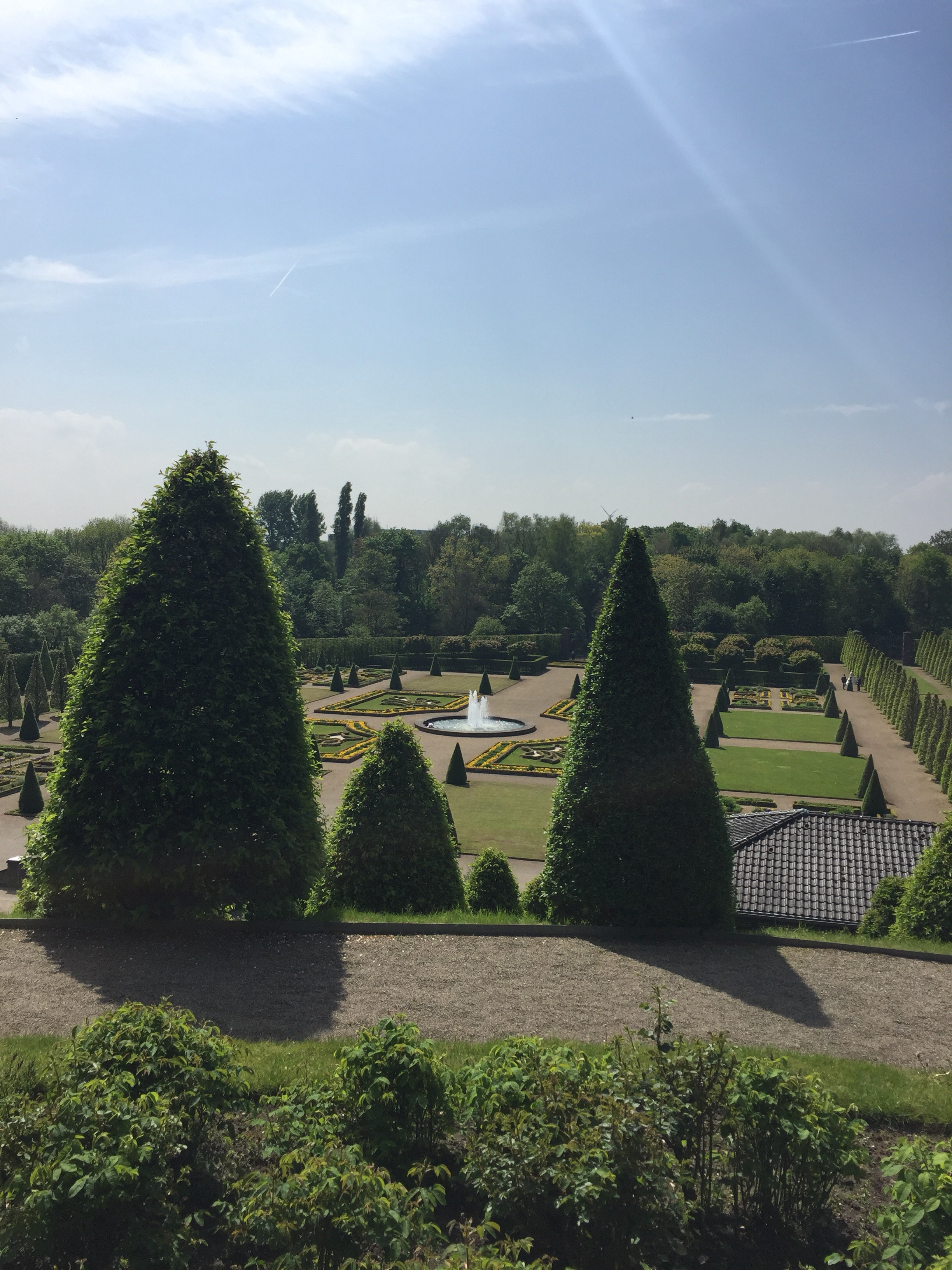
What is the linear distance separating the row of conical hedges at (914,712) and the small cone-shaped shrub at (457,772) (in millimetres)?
14592

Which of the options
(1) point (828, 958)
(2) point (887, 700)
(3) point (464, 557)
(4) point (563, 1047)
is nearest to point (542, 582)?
(3) point (464, 557)

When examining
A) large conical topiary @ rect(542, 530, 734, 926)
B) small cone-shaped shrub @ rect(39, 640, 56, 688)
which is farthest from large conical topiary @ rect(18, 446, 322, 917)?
small cone-shaped shrub @ rect(39, 640, 56, 688)

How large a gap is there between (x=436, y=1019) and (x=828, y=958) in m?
4.91

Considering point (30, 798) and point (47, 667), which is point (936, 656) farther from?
point (30, 798)

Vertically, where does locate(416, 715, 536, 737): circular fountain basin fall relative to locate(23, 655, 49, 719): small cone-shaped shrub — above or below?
below

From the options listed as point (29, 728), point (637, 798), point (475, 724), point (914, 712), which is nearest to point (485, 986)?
point (637, 798)

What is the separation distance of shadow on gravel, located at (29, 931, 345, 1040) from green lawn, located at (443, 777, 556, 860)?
1037cm

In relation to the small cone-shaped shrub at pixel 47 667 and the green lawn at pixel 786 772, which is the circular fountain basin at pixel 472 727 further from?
the small cone-shaped shrub at pixel 47 667

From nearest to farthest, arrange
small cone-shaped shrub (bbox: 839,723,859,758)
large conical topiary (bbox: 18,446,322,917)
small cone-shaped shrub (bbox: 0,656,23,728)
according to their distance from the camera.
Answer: large conical topiary (bbox: 18,446,322,917), small cone-shaped shrub (bbox: 839,723,859,758), small cone-shaped shrub (bbox: 0,656,23,728)

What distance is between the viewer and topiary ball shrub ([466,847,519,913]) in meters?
12.6

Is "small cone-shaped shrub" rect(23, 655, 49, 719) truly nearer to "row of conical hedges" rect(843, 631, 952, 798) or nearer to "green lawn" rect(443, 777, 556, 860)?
"green lawn" rect(443, 777, 556, 860)

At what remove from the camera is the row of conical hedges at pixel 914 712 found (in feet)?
97.5

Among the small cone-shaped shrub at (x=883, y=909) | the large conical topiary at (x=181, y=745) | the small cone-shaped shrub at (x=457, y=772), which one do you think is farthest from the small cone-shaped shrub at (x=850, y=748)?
the large conical topiary at (x=181, y=745)

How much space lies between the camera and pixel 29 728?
3475cm
